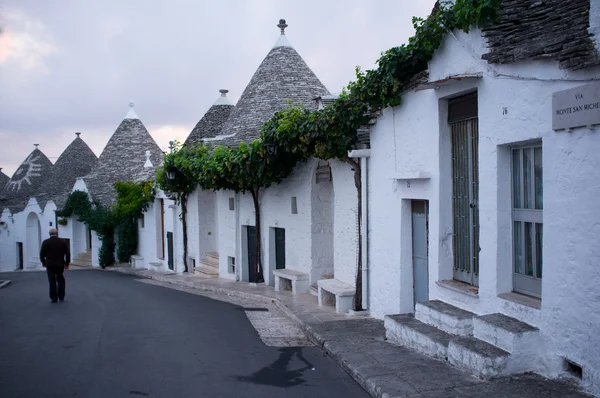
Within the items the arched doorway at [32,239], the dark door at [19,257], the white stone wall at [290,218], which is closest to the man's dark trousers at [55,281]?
the white stone wall at [290,218]

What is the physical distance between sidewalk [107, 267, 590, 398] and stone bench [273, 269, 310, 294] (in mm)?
2229

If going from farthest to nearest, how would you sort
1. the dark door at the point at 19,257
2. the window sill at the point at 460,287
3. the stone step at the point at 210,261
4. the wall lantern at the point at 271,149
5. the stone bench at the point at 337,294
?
1. the dark door at the point at 19,257
2. the stone step at the point at 210,261
3. the wall lantern at the point at 271,149
4. the stone bench at the point at 337,294
5. the window sill at the point at 460,287

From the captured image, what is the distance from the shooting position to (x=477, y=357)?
20.9ft

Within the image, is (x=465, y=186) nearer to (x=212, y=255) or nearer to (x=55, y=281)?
(x=55, y=281)

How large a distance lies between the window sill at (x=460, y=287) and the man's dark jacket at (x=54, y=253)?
27.8 feet

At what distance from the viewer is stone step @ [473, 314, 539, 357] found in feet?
20.4

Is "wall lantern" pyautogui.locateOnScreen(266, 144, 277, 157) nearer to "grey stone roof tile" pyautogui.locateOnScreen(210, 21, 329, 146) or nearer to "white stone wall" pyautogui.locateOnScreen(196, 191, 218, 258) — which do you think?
"grey stone roof tile" pyautogui.locateOnScreen(210, 21, 329, 146)

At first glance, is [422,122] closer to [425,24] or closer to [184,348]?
[425,24]

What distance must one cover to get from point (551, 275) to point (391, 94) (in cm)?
432

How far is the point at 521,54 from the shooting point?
21.1 feet

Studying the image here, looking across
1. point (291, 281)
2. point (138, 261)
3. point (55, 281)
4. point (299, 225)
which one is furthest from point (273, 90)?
point (138, 261)

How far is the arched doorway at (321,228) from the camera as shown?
14.3m

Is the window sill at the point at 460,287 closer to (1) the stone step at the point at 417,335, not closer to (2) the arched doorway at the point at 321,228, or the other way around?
(1) the stone step at the point at 417,335

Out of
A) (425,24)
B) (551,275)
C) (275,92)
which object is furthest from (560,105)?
(275,92)
